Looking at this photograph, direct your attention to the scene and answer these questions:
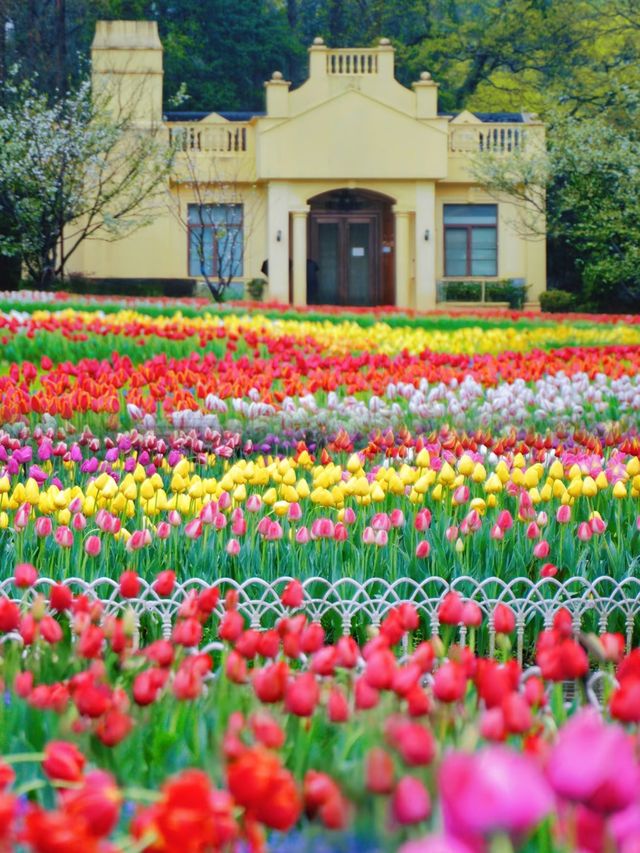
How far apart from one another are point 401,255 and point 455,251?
1.84 m

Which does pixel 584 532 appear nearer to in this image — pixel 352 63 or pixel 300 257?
pixel 300 257

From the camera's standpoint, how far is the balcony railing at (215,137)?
126 ft

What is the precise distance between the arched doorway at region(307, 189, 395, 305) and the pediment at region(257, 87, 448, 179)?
7.26 ft

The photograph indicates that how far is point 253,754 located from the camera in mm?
1680

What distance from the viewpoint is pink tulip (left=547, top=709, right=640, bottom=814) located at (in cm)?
144

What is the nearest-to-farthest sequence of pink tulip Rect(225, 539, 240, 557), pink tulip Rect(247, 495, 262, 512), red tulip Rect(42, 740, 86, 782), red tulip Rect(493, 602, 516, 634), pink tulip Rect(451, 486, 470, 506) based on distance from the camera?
red tulip Rect(42, 740, 86, 782), red tulip Rect(493, 602, 516, 634), pink tulip Rect(225, 539, 240, 557), pink tulip Rect(247, 495, 262, 512), pink tulip Rect(451, 486, 470, 506)

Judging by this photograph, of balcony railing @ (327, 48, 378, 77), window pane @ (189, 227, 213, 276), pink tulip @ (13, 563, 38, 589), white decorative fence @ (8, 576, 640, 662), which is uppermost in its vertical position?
balcony railing @ (327, 48, 378, 77)

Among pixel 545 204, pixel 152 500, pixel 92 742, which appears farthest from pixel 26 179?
pixel 92 742

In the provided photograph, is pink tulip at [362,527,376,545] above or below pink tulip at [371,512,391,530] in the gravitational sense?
below

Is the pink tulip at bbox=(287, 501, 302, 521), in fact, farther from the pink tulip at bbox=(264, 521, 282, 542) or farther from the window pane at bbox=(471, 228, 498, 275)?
the window pane at bbox=(471, 228, 498, 275)

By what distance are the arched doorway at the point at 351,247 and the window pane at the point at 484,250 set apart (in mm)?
2397

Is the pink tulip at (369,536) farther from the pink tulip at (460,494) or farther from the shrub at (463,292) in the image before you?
the shrub at (463,292)

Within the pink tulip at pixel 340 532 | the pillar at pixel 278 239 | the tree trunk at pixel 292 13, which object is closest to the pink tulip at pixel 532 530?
the pink tulip at pixel 340 532

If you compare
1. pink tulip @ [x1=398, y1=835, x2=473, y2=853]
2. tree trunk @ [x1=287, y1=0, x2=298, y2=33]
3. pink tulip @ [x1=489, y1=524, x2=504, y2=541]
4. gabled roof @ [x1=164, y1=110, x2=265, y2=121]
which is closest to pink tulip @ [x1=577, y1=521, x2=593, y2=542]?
pink tulip @ [x1=489, y1=524, x2=504, y2=541]
